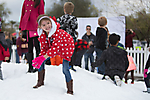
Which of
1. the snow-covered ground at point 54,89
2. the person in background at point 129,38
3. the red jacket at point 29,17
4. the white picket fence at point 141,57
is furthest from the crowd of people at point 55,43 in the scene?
the person in background at point 129,38

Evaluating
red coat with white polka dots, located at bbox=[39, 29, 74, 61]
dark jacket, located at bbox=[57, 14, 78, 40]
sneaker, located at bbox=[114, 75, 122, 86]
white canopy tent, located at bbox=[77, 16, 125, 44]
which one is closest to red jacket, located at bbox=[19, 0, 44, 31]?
dark jacket, located at bbox=[57, 14, 78, 40]

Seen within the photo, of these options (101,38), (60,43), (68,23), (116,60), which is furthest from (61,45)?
(101,38)

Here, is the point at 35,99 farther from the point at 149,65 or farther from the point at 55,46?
the point at 149,65

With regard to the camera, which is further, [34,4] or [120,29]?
[120,29]

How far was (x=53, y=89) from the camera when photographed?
3.12 m

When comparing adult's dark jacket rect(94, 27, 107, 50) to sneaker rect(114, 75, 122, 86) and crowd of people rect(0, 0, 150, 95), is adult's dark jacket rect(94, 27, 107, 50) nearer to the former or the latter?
crowd of people rect(0, 0, 150, 95)

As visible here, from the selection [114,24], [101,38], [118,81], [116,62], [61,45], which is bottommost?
[118,81]

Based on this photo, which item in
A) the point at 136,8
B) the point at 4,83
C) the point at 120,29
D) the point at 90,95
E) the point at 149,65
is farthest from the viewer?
the point at 120,29

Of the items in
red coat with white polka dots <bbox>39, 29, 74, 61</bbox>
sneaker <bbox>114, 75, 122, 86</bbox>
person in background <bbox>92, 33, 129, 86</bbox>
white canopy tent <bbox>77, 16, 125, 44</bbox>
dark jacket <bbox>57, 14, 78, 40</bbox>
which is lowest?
sneaker <bbox>114, 75, 122, 86</bbox>

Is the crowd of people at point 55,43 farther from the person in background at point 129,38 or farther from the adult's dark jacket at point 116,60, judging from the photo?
the person in background at point 129,38

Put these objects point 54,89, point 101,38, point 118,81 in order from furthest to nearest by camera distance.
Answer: point 101,38 < point 118,81 < point 54,89

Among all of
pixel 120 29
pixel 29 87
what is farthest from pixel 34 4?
pixel 120 29

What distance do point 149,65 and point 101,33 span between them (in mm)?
1755

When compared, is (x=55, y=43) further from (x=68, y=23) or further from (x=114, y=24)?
(x=114, y=24)
